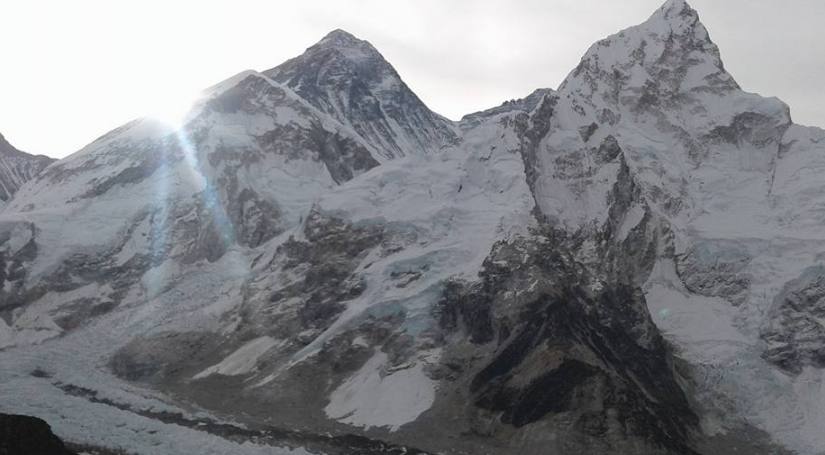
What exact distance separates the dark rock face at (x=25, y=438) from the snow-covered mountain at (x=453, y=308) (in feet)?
218

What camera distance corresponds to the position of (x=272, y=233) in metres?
190


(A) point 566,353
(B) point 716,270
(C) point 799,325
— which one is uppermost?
(A) point 566,353

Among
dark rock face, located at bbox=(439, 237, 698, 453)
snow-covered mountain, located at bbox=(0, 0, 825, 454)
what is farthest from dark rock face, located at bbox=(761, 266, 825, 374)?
dark rock face, located at bbox=(439, 237, 698, 453)

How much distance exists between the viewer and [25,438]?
39.6 meters

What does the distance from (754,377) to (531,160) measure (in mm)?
59194

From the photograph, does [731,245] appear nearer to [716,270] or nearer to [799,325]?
[716,270]

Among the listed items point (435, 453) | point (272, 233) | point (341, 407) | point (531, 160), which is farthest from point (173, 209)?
point (435, 453)

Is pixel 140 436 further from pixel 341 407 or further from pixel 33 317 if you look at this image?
pixel 33 317

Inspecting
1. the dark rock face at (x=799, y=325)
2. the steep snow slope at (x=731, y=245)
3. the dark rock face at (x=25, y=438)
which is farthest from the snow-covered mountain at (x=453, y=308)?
the dark rock face at (x=25, y=438)

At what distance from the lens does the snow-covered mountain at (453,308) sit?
117 m

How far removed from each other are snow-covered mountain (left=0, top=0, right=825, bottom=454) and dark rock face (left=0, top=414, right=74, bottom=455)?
66.6 metres

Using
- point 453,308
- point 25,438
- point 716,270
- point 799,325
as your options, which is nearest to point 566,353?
point 453,308

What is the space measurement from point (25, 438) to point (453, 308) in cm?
10104

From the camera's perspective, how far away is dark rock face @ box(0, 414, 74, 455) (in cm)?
3900
